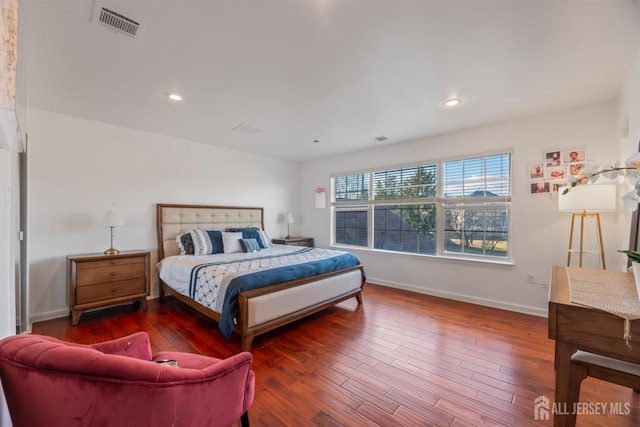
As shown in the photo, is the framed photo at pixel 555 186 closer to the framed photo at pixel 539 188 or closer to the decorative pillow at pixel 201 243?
Answer: the framed photo at pixel 539 188

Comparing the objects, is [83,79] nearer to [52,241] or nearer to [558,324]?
[52,241]

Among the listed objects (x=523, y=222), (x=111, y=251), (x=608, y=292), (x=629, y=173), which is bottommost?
(x=111, y=251)

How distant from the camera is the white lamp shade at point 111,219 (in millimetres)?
3090

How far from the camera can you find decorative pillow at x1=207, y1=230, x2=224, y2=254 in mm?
3789

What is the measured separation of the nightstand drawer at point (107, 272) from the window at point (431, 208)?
3363 millimetres

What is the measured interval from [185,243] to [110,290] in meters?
0.98

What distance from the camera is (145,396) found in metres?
0.76

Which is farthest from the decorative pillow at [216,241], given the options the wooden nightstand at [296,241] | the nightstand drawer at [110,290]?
the wooden nightstand at [296,241]

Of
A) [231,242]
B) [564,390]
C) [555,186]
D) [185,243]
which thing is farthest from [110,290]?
[555,186]

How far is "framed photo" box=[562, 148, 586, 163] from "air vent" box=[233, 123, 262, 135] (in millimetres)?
3790

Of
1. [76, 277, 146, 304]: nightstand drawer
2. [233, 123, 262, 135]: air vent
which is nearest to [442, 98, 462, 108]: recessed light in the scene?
[233, 123, 262, 135]: air vent

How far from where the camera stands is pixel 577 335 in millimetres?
1057

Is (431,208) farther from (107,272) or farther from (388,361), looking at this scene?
(107,272)

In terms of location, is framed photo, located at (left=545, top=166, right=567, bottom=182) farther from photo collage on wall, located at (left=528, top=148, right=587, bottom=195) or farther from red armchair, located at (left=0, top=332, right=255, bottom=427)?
red armchair, located at (left=0, top=332, right=255, bottom=427)
